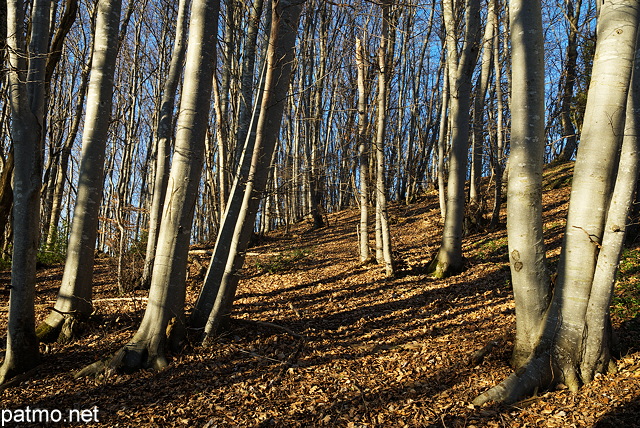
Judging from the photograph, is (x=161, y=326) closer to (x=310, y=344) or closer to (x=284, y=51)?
(x=310, y=344)

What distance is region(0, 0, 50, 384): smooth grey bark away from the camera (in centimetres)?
459

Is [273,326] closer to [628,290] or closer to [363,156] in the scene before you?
[363,156]

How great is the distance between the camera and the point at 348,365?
482 centimetres

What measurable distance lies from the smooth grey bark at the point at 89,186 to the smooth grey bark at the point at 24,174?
36.5 inches

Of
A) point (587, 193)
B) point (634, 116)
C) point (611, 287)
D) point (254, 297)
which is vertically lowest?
point (254, 297)

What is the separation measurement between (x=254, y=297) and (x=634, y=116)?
6.22 meters

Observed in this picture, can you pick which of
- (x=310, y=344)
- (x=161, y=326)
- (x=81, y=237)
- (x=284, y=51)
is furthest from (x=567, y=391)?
(x=81, y=237)

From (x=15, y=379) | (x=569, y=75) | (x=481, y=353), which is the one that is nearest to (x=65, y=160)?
(x=15, y=379)

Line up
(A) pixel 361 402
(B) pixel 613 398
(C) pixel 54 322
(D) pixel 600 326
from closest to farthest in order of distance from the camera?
(B) pixel 613 398
(D) pixel 600 326
(A) pixel 361 402
(C) pixel 54 322

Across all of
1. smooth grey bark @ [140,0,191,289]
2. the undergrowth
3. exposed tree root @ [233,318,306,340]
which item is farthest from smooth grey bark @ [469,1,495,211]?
exposed tree root @ [233,318,306,340]

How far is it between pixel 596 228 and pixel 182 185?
14.1 feet

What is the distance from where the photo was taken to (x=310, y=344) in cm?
546

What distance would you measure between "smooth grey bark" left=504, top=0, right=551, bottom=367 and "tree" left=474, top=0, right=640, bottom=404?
188mm

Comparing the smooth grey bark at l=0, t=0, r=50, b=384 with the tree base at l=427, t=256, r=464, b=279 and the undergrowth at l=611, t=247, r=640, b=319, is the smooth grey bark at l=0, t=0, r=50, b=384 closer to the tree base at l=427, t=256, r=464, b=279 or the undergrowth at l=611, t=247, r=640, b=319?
the tree base at l=427, t=256, r=464, b=279
